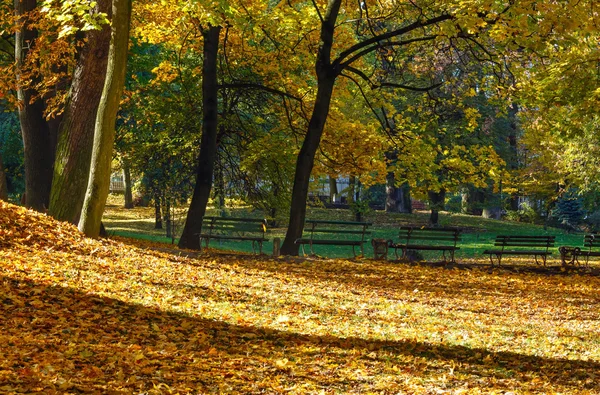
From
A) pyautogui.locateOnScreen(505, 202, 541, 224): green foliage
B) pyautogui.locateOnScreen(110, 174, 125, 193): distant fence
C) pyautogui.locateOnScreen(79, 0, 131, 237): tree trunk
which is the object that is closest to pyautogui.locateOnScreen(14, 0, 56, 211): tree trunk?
pyautogui.locateOnScreen(79, 0, 131, 237): tree trunk

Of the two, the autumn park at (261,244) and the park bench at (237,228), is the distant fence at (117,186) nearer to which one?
the autumn park at (261,244)

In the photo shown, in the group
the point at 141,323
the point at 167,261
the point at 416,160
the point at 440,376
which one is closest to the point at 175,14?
the point at 416,160

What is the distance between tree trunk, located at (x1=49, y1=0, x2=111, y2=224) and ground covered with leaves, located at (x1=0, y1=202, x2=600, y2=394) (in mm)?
710

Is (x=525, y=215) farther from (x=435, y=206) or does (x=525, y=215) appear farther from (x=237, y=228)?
(x=237, y=228)

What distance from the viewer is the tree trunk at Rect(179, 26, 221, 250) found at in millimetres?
17172

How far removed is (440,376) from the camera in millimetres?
7445

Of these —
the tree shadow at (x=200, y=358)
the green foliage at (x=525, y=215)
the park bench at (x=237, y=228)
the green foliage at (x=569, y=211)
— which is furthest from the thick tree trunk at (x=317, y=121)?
the green foliage at (x=525, y=215)

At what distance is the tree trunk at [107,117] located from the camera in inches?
477

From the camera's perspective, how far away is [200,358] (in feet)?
23.4

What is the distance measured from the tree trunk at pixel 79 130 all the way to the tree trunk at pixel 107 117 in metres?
0.80

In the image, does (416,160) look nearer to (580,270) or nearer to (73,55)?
(580,270)

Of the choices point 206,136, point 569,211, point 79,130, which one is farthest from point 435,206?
point 79,130

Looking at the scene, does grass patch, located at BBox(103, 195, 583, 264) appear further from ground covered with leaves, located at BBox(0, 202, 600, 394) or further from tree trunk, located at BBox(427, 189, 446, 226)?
ground covered with leaves, located at BBox(0, 202, 600, 394)

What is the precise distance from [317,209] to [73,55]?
939 inches
